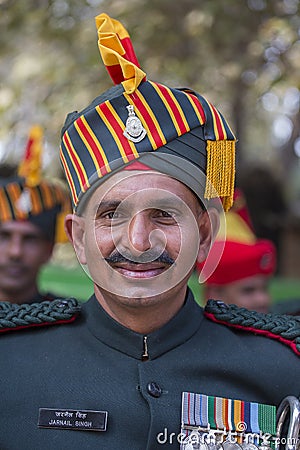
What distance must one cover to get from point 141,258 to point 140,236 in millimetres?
53

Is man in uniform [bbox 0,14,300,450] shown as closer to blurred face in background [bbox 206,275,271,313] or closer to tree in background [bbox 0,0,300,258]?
tree in background [bbox 0,0,300,258]

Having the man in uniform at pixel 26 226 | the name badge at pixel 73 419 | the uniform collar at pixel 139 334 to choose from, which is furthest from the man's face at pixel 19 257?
the name badge at pixel 73 419

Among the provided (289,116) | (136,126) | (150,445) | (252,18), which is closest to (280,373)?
(150,445)

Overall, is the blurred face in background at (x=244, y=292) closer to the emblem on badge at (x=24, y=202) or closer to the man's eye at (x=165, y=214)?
the emblem on badge at (x=24, y=202)

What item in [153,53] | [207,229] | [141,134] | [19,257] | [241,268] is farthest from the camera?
[153,53]

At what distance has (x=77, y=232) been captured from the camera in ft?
7.06

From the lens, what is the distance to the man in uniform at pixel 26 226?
4203 millimetres

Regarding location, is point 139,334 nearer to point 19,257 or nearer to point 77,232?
point 77,232

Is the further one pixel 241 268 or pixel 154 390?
pixel 241 268

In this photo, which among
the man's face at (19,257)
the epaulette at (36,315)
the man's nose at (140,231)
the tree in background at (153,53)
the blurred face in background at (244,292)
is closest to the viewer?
the man's nose at (140,231)

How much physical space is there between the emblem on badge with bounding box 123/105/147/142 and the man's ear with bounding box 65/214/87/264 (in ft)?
0.77

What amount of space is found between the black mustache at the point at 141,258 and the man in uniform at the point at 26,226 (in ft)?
7.32

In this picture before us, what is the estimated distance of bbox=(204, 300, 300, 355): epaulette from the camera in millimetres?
2221

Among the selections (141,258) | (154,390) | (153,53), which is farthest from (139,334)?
(153,53)
